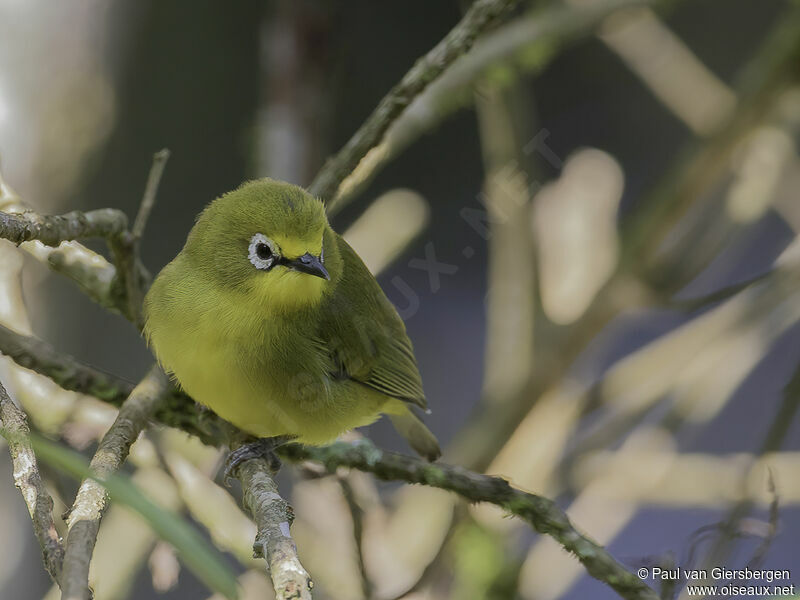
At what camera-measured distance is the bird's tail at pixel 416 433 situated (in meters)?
3.18

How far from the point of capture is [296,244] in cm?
245

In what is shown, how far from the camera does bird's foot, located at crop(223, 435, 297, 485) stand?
2.46 metres

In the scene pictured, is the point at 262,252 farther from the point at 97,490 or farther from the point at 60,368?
the point at 97,490

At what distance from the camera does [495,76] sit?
3820 millimetres

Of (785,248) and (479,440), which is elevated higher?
(785,248)

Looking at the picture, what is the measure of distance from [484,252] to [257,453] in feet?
7.83

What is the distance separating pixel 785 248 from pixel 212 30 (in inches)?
118

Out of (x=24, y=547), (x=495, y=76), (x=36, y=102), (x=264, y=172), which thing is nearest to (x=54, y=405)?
(x=24, y=547)

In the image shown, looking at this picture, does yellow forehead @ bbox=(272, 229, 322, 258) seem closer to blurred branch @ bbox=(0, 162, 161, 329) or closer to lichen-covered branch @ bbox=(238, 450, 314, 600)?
blurred branch @ bbox=(0, 162, 161, 329)

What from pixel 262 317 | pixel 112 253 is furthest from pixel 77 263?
pixel 262 317

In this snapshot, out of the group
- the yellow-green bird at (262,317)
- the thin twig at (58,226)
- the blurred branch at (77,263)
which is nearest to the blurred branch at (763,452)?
the yellow-green bird at (262,317)

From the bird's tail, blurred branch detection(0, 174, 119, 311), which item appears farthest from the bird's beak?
the bird's tail

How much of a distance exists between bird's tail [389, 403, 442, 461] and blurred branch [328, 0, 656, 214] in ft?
2.80

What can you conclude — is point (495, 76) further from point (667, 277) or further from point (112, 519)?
point (112, 519)
